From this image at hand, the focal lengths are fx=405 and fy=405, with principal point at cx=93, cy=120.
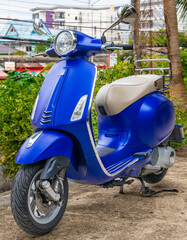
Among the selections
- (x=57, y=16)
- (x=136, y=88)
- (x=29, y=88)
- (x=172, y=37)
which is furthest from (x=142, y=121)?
(x=57, y=16)

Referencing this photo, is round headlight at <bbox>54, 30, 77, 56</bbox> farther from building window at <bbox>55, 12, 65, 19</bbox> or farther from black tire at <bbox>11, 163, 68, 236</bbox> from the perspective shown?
building window at <bbox>55, 12, 65, 19</bbox>

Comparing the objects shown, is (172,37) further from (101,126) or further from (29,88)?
(101,126)

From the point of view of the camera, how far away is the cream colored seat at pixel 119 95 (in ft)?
10.6

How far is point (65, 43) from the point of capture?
2787 millimetres

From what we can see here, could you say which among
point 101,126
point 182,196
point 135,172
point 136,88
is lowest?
point 182,196

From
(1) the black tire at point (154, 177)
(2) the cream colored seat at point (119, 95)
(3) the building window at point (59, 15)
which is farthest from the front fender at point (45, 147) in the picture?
(3) the building window at point (59, 15)

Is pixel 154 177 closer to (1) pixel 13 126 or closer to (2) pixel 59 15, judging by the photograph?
(1) pixel 13 126

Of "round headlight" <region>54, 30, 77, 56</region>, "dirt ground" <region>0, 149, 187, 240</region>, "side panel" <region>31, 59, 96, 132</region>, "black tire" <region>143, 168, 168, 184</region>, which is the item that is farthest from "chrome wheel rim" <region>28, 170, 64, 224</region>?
"black tire" <region>143, 168, 168, 184</region>

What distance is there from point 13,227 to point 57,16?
84898 mm

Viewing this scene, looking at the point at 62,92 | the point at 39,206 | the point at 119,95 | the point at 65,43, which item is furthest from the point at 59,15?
the point at 39,206

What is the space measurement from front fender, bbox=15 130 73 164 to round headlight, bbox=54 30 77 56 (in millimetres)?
578

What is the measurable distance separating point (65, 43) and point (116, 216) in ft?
4.42

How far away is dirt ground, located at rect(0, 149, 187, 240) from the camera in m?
2.71

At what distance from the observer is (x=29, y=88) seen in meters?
4.63
